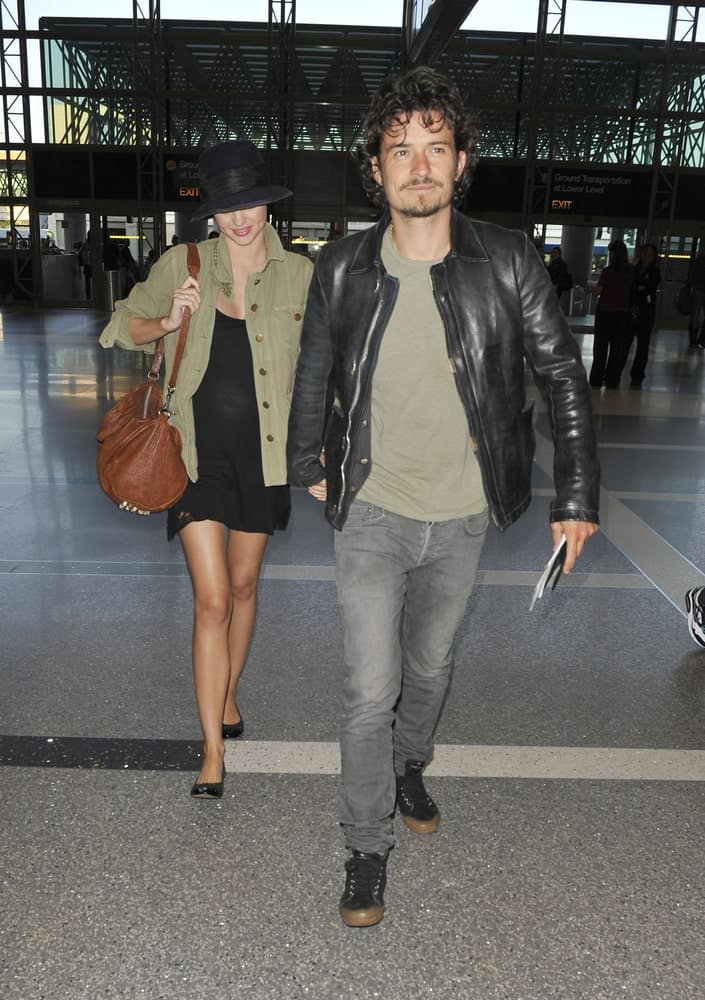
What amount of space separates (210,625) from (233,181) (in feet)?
4.41

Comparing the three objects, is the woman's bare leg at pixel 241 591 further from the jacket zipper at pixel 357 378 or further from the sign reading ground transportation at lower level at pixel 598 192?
the sign reading ground transportation at lower level at pixel 598 192

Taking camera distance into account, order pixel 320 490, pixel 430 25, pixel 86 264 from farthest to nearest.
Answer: pixel 86 264, pixel 430 25, pixel 320 490

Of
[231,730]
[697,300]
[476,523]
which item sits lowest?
[697,300]

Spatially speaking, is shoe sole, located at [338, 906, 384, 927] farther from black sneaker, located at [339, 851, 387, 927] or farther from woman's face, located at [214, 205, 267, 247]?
woman's face, located at [214, 205, 267, 247]

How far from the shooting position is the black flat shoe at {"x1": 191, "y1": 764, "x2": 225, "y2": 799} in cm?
293

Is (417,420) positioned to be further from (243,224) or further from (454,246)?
(243,224)

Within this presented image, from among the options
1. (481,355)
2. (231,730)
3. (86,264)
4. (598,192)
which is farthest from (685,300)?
(86,264)

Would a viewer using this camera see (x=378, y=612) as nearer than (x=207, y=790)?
Yes

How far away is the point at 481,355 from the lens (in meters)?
2.32

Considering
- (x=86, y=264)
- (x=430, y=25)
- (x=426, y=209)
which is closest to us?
(x=426, y=209)

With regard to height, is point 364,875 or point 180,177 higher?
point 180,177

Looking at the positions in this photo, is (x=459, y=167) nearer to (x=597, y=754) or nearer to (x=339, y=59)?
(x=597, y=754)

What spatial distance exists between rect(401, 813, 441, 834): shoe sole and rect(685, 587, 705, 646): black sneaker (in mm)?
1910

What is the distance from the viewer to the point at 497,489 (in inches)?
96.5
